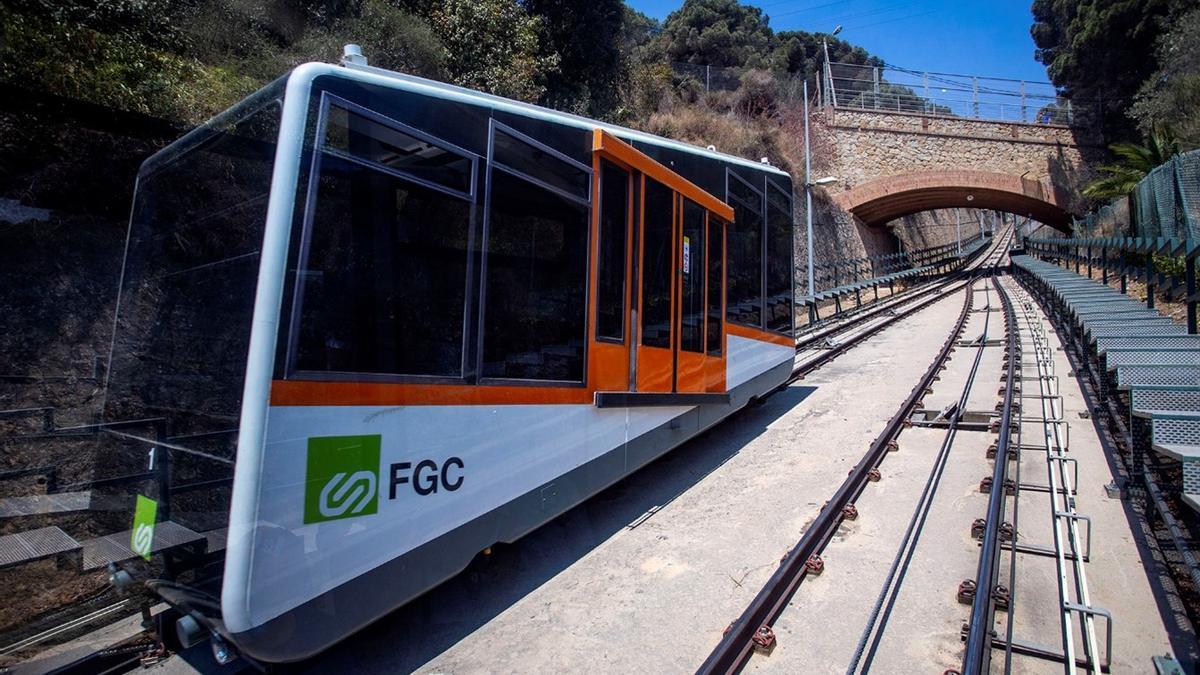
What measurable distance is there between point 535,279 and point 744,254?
3859mm

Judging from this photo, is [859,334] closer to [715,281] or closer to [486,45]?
[715,281]

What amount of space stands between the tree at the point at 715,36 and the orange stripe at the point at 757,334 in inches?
1370

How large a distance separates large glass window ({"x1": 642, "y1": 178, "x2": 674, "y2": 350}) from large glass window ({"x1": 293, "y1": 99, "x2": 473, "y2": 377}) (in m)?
2.03

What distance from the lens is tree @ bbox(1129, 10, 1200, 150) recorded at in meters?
19.8

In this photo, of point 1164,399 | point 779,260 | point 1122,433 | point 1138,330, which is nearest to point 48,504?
point 779,260

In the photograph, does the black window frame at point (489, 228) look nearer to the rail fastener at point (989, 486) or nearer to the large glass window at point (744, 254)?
the large glass window at point (744, 254)

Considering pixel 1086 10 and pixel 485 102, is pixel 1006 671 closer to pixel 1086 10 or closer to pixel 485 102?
pixel 485 102

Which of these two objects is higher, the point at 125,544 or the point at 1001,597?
the point at 125,544

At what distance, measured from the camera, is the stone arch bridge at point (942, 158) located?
3158 centimetres

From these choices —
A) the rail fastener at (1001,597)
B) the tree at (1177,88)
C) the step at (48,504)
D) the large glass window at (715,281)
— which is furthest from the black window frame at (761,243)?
the tree at (1177,88)

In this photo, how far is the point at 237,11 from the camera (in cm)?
910

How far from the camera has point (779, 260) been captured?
868 cm

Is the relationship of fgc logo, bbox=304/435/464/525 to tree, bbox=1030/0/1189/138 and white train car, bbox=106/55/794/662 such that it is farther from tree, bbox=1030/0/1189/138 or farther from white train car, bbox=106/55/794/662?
tree, bbox=1030/0/1189/138

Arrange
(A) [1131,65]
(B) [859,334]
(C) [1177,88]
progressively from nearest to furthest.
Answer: (B) [859,334] → (C) [1177,88] → (A) [1131,65]
